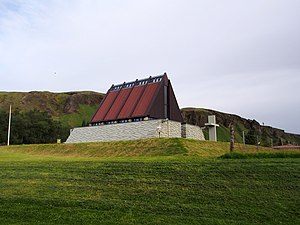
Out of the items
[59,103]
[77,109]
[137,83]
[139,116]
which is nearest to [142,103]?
[139,116]

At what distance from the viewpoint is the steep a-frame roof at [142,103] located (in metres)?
30.1

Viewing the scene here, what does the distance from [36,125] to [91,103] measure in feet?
238

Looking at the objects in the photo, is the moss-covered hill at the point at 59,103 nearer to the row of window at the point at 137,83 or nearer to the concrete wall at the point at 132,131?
the row of window at the point at 137,83

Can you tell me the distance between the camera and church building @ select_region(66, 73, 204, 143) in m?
26.7

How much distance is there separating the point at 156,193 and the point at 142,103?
22.0 m

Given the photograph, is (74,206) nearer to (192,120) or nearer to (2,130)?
(2,130)

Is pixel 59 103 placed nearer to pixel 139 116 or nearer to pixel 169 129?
pixel 139 116

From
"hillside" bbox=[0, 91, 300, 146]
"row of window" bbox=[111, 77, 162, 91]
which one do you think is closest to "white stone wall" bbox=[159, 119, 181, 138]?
"row of window" bbox=[111, 77, 162, 91]

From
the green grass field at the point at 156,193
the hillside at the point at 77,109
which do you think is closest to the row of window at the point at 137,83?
the green grass field at the point at 156,193

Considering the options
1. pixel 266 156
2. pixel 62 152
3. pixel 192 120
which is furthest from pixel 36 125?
pixel 192 120

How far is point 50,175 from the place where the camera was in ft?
39.7

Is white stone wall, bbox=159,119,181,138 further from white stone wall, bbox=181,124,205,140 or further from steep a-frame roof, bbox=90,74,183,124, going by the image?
steep a-frame roof, bbox=90,74,183,124

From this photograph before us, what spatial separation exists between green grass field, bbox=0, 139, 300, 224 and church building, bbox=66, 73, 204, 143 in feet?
44.3

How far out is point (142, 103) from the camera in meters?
30.8
